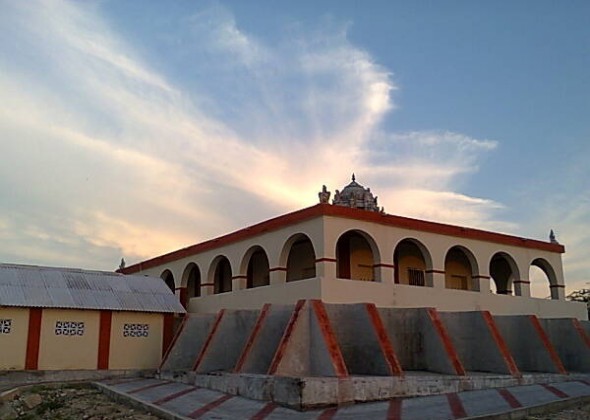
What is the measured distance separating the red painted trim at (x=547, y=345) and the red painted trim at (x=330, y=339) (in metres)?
6.27

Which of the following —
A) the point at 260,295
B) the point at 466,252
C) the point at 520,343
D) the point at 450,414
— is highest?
the point at 466,252

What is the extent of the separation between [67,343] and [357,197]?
1064 cm

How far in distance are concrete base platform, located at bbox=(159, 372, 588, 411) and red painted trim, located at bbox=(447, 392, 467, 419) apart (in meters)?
0.38

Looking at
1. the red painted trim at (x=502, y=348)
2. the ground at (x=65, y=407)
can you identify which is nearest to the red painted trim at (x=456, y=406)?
the red painted trim at (x=502, y=348)

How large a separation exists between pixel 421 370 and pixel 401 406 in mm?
3244

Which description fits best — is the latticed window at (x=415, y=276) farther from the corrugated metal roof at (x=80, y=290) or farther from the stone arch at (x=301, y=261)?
the corrugated metal roof at (x=80, y=290)

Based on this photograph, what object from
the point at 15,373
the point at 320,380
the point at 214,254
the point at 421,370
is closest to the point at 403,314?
the point at 421,370

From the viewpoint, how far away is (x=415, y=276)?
70.4 feet

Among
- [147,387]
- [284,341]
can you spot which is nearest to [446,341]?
[284,341]

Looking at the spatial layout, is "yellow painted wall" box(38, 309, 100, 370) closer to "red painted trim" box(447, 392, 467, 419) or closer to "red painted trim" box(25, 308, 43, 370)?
"red painted trim" box(25, 308, 43, 370)

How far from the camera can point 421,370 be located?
581 inches

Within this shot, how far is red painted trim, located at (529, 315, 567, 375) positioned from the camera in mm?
15906

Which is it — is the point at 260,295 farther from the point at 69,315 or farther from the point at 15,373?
the point at 15,373

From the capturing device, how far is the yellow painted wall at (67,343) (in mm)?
16500
